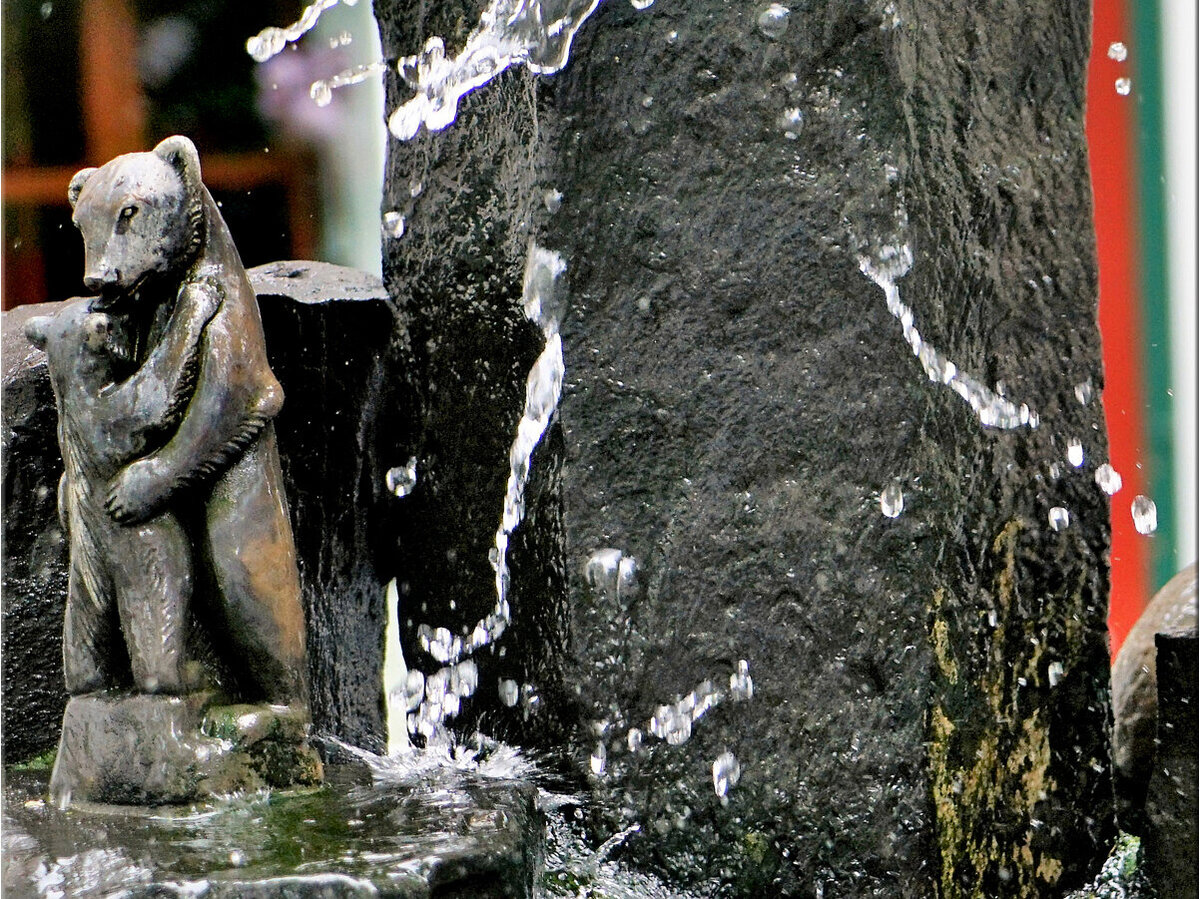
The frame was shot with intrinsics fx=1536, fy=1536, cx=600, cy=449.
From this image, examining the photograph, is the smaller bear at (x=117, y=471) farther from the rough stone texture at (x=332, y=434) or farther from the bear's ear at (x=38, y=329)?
the rough stone texture at (x=332, y=434)

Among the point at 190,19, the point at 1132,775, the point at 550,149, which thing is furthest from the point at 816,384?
the point at 190,19

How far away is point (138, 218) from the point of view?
1925mm

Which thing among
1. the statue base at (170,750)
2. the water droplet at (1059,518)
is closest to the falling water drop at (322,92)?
the statue base at (170,750)

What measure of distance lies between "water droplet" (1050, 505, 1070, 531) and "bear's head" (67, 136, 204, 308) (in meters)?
1.26

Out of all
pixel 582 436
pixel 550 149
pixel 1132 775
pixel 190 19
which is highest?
pixel 190 19

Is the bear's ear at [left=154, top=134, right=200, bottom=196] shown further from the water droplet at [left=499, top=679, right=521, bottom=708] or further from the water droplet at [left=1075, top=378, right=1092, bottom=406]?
the water droplet at [left=1075, top=378, right=1092, bottom=406]

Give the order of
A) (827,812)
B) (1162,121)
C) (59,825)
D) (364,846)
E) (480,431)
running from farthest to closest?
1. (1162,121)
2. (480,431)
3. (827,812)
4. (59,825)
5. (364,846)

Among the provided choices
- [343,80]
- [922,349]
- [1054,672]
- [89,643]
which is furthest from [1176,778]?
[343,80]

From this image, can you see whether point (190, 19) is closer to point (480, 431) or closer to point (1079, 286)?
point (480, 431)

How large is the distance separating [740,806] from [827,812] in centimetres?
12

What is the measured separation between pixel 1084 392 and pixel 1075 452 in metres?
0.09

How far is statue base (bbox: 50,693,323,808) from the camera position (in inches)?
73.7

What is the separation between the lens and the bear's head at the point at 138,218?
1922mm

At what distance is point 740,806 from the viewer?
2.07 m
